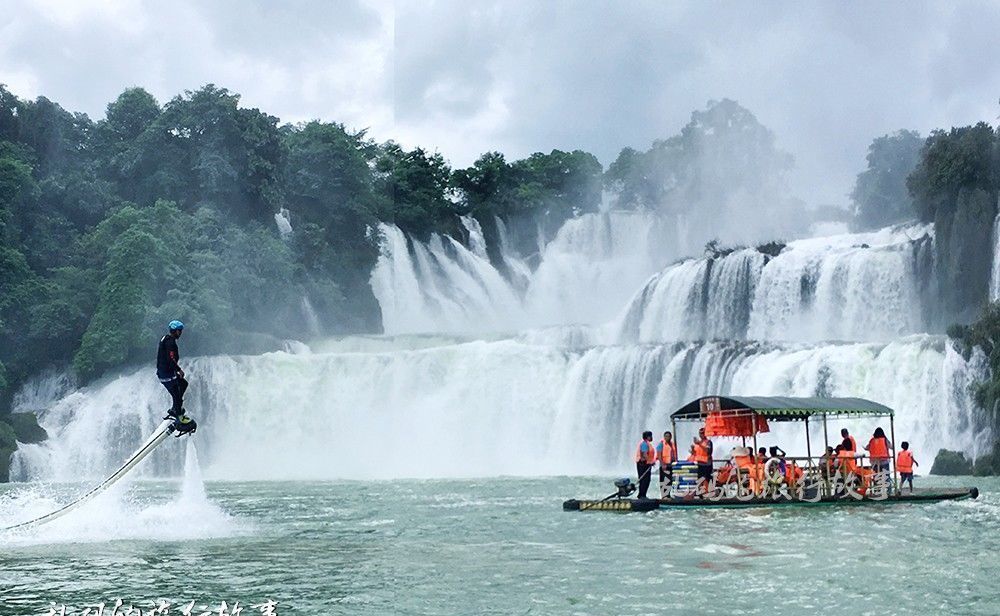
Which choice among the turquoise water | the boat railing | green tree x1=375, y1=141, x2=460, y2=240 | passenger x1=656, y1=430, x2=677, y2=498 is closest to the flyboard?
the turquoise water

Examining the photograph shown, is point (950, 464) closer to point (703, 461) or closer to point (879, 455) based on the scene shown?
point (879, 455)

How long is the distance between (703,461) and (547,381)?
845 inches

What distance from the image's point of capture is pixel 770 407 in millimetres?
21766

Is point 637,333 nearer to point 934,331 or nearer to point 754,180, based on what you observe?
point 934,331

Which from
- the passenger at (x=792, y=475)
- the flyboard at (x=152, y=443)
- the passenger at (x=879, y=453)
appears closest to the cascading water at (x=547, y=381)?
the passenger at (x=879, y=453)

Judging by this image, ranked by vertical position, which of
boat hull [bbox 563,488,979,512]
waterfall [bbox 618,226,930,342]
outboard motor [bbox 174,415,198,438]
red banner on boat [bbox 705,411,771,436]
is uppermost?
waterfall [bbox 618,226,930,342]

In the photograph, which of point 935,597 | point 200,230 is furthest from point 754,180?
point 935,597

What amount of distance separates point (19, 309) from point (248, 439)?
42.0 feet

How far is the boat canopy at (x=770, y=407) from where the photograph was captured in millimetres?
21859

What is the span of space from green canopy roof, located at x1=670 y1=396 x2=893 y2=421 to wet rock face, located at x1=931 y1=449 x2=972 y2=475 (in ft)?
34.4

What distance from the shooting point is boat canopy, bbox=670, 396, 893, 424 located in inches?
861

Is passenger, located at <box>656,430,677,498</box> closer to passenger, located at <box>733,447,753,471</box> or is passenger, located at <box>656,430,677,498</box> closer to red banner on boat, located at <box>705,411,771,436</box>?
red banner on boat, located at <box>705,411,771,436</box>

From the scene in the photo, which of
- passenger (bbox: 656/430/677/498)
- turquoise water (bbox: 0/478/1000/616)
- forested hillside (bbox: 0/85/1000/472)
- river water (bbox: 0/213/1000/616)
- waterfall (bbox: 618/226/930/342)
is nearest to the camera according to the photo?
turquoise water (bbox: 0/478/1000/616)

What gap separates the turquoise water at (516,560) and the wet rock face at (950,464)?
10101mm
